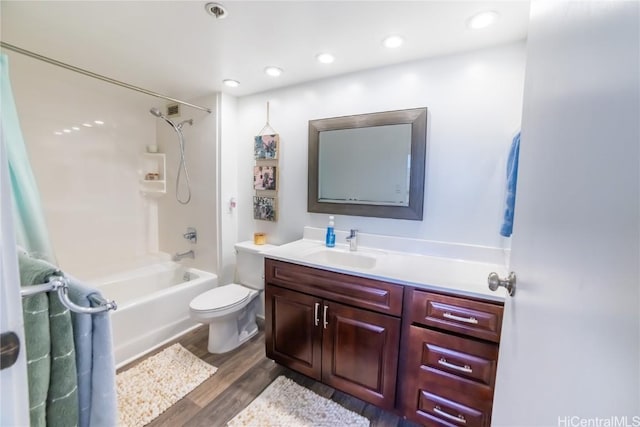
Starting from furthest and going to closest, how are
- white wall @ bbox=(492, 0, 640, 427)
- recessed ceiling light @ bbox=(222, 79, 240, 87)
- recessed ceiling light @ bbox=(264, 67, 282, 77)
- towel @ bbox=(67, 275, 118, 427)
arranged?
recessed ceiling light @ bbox=(222, 79, 240, 87), recessed ceiling light @ bbox=(264, 67, 282, 77), towel @ bbox=(67, 275, 118, 427), white wall @ bbox=(492, 0, 640, 427)

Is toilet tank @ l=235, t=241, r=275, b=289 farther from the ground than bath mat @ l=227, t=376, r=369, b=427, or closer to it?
farther from the ground

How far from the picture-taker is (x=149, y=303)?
2102 millimetres

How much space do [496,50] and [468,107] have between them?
13.1 inches

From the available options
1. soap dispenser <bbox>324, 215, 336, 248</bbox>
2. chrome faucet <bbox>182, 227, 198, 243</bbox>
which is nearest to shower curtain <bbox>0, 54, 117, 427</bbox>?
soap dispenser <bbox>324, 215, 336, 248</bbox>

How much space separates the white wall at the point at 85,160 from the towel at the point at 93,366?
87.7 inches

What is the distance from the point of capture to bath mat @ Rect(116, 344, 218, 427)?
1.50 meters

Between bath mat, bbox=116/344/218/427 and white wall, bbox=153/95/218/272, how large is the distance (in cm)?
86

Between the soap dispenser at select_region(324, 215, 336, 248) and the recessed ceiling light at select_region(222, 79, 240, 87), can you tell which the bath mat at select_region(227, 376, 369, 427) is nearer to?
the soap dispenser at select_region(324, 215, 336, 248)

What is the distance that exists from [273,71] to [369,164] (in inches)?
39.9

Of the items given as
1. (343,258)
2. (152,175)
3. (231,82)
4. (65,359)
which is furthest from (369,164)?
(152,175)

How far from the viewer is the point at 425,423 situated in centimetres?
134

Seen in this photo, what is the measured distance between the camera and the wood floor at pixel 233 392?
1489mm

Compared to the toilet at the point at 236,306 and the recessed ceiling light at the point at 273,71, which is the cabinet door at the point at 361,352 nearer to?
the toilet at the point at 236,306

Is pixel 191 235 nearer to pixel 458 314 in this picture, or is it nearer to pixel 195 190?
pixel 195 190
